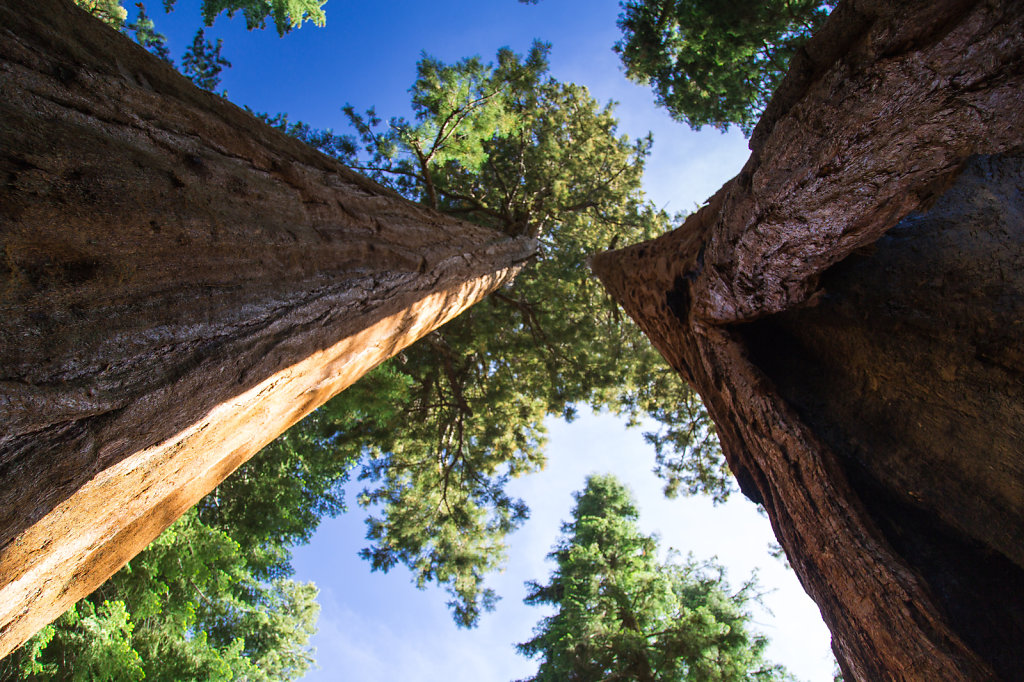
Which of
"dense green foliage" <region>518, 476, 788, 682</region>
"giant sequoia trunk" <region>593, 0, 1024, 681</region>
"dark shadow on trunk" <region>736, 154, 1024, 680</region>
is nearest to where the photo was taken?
"giant sequoia trunk" <region>593, 0, 1024, 681</region>

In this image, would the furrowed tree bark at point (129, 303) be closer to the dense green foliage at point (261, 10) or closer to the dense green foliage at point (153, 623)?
the dense green foliage at point (153, 623)

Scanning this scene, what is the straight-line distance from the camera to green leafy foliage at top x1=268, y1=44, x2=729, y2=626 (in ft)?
28.0

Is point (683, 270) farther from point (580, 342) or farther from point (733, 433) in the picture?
point (580, 342)

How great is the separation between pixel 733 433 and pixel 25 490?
9.97 feet

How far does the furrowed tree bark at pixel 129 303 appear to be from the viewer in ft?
3.58

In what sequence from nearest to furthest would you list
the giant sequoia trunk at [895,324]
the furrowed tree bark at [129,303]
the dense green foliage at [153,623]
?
the furrowed tree bark at [129,303]
the giant sequoia trunk at [895,324]
the dense green foliage at [153,623]

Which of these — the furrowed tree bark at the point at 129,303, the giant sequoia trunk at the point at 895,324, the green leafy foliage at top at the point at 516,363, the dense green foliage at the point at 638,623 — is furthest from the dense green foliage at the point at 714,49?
the dense green foliage at the point at 638,623

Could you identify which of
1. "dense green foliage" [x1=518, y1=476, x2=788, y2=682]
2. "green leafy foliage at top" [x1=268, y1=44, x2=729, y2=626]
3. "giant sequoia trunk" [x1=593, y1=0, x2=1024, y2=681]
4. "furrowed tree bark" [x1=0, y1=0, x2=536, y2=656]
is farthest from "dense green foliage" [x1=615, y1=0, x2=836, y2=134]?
"dense green foliage" [x1=518, y1=476, x2=788, y2=682]

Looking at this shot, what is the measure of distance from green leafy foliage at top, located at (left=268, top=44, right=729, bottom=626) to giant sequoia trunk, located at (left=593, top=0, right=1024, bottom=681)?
5.88 meters

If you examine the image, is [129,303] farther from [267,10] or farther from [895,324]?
[267,10]

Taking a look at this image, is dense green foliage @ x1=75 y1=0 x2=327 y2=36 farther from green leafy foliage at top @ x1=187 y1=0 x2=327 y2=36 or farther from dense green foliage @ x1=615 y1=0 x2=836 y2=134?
dense green foliage @ x1=615 y1=0 x2=836 y2=134

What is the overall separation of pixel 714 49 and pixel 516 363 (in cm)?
627

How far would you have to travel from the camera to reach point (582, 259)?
31.1ft

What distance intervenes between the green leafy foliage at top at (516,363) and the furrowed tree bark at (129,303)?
5647mm
